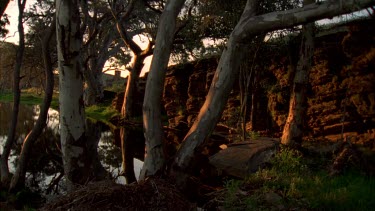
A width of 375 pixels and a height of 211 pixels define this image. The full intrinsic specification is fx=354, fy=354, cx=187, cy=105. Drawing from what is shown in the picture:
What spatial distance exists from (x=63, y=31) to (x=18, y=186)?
4664 millimetres

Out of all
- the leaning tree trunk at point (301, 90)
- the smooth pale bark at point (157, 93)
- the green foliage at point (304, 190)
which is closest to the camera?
the green foliage at point (304, 190)

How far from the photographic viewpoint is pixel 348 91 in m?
12.3

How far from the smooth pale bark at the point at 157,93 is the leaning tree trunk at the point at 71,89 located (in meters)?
1.34

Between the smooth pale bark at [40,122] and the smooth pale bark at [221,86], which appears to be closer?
the smooth pale bark at [221,86]

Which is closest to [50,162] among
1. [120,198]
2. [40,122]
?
[40,122]

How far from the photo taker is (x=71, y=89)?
22.9ft

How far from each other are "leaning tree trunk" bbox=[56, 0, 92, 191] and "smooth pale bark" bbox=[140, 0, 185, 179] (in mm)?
1339

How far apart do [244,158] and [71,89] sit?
4.07m

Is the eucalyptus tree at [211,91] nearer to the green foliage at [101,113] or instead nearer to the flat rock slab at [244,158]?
the flat rock slab at [244,158]

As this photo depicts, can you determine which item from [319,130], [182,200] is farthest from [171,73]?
[182,200]

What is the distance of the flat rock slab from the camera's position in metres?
7.75

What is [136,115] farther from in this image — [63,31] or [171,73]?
[63,31]

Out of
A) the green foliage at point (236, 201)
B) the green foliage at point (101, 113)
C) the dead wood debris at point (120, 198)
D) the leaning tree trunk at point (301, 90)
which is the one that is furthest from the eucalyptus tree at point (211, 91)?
the green foliage at point (101, 113)

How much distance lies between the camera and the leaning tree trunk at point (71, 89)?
6930 mm
